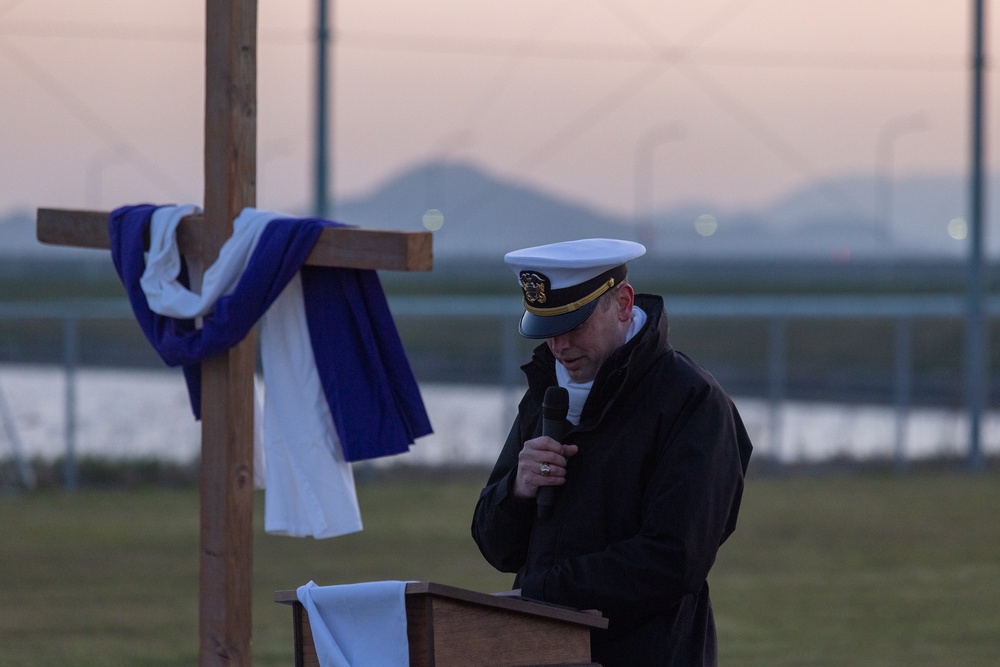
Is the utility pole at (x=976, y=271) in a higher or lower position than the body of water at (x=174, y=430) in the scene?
higher

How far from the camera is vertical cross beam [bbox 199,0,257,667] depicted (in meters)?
Answer: 4.11

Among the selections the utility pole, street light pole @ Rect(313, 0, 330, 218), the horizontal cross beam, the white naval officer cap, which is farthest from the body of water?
the white naval officer cap

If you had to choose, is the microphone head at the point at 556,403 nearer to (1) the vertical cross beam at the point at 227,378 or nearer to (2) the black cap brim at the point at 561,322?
(2) the black cap brim at the point at 561,322

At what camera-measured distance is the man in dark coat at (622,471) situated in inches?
118

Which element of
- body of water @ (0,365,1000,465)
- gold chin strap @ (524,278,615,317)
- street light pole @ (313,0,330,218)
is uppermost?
street light pole @ (313,0,330,218)

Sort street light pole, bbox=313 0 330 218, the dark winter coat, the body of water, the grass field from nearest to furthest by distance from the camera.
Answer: the dark winter coat
the grass field
street light pole, bbox=313 0 330 218
the body of water

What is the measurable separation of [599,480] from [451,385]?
17.6 m

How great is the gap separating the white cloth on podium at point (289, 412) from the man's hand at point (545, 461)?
1.21m

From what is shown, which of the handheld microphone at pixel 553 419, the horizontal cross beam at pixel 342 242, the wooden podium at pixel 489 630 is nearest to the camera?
the wooden podium at pixel 489 630

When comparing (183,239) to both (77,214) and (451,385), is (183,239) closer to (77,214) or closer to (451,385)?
(77,214)

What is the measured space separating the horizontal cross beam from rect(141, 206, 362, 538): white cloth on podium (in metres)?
0.07

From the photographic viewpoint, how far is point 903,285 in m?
51.3

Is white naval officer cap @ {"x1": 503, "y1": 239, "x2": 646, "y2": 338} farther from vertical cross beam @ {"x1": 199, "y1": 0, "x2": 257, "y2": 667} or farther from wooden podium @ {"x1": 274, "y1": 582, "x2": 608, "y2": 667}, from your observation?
vertical cross beam @ {"x1": 199, "y1": 0, "x2": 257, "y2": 667}

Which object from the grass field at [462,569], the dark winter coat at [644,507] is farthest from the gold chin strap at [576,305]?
the grass field at [462,569]
